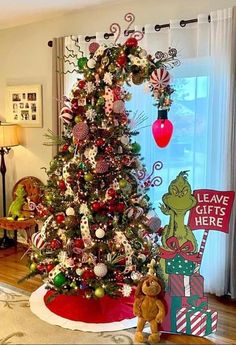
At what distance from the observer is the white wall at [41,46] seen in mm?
3740

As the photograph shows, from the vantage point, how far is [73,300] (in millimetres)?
3287

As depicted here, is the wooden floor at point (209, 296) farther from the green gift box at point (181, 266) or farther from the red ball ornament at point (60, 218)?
the red ball ornament at point (60, 218)

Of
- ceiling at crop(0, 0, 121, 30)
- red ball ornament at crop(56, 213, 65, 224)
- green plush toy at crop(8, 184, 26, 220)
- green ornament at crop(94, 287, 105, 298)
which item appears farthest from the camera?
green plush toy at crop(8, 184, 26, 220)

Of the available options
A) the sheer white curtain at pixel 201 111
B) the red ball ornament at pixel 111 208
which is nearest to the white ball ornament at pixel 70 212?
the red ball ornament at pixel 111 208

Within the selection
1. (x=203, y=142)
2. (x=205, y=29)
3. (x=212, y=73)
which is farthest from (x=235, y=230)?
(x=205, y=29)

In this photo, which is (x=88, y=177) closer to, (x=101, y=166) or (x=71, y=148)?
(x=101, y=166)

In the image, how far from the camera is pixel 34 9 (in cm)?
409

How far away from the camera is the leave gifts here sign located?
9.20 feet

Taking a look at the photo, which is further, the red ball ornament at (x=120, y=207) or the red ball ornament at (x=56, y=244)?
the red ball ornament at (x=56, y=244)

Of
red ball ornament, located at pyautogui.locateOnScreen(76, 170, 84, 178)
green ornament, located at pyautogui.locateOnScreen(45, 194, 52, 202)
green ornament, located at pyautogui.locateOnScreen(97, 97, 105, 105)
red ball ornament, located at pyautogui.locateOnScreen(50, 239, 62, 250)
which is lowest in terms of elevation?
red ball ornament, located at pyautogui.locateOnScreen(50, 239, 62, 250)

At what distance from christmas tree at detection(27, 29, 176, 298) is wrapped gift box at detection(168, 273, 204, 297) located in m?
0.30

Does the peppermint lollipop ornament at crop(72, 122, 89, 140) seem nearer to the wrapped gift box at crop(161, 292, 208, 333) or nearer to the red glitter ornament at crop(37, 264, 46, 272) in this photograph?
the red glitter ornament at crop(37, 264, 46, 272)

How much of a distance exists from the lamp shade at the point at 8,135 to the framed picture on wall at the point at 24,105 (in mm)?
154

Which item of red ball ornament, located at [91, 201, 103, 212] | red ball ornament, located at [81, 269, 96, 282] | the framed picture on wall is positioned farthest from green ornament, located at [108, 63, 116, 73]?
the framed picture on wall
